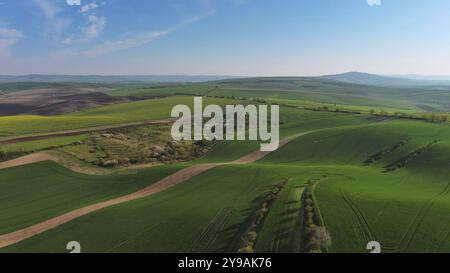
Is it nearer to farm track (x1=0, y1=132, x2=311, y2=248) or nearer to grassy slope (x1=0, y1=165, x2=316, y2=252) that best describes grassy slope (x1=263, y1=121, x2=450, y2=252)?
grassy slope (x1=0, y1=165, x2=316, y2=252)

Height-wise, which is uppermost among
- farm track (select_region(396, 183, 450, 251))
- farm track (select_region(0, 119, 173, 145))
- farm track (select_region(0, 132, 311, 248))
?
farm track (select_region(0, 119, 173, 145))

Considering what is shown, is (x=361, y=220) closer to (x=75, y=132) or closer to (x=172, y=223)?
(x=172, y=223)

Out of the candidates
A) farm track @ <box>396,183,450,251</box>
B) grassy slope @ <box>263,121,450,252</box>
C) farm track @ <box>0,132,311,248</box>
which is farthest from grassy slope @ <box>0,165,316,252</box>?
farm track @ <box>396,183,450,251</box>

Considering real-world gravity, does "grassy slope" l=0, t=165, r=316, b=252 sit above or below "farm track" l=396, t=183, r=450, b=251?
below

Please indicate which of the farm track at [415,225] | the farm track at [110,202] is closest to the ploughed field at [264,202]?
the farm track at [415,225]

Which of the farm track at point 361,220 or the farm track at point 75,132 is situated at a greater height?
the farm track at point 75,132

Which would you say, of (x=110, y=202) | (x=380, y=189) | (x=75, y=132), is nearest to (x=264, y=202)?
(x=380, y=189)

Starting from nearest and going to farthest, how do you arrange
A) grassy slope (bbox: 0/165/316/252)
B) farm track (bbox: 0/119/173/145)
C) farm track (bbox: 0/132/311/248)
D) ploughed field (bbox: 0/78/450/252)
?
ploughed field (bbox: 0/78/450/252) < grassy slope (bbox: 0/165/316/252) < farm track (bbox: 0/132/311/248) < farm track (bbox: 0/119/173/145)

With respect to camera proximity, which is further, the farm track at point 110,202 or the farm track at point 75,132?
the farm track at point 75,132

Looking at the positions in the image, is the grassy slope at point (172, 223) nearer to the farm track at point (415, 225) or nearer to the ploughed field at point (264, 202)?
the ploughed field at point (264, 202)

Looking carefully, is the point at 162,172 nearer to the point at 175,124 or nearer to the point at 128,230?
the point at 128,230

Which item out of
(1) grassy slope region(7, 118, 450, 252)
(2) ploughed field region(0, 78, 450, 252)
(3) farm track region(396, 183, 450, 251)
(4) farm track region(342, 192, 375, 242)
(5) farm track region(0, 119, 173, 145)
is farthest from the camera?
(5) farm track region(0, 119, 173, 145)

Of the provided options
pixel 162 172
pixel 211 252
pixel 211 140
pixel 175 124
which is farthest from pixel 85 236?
pixel 175 124
